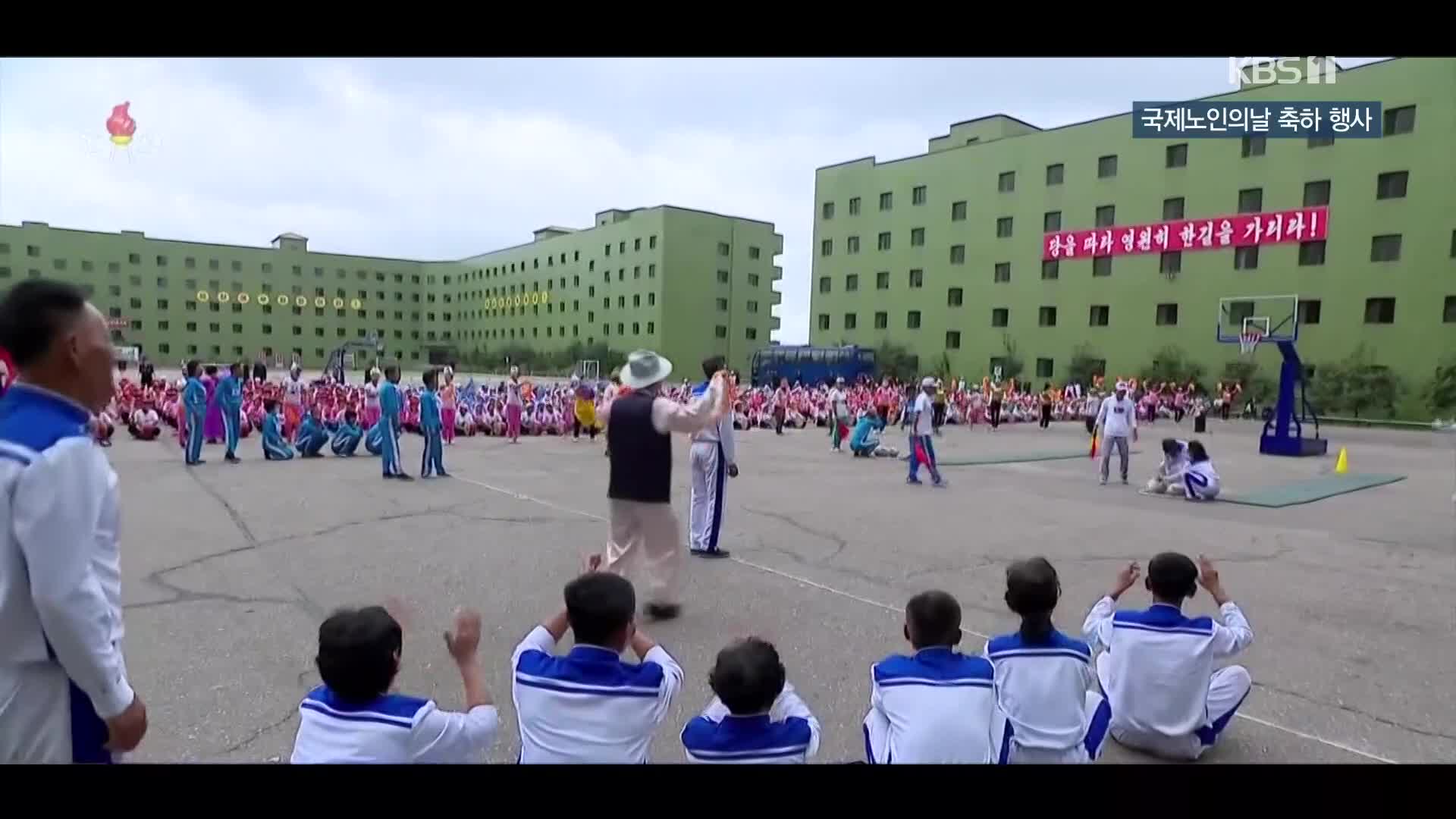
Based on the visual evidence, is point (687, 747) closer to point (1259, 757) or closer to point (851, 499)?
point (1259, 757)

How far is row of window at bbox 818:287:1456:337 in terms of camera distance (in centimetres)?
3328

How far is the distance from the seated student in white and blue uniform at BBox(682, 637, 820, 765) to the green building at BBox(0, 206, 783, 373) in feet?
166

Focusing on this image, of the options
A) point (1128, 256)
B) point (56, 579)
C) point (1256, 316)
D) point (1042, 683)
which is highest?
point (1128, 256)

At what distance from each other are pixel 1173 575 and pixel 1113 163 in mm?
44072

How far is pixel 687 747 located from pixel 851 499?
893 cm

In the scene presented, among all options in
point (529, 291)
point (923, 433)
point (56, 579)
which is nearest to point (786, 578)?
point (56, 579)

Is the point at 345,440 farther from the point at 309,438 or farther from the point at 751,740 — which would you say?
the point at 751,740

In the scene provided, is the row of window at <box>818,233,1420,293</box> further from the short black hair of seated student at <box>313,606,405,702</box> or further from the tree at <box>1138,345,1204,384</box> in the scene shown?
the short black hair of seated student at <box>313,606,405,702</box>

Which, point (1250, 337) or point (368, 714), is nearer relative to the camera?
point (368, 714)

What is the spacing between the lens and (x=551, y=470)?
1355 cm

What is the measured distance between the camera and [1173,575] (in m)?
3.44

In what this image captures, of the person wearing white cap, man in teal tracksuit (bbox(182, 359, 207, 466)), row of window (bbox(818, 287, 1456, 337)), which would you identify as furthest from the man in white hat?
row of window (bbox(818, 287, 1456, 337))
